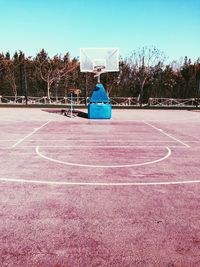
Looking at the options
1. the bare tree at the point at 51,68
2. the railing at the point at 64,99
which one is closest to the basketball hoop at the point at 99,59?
the railing at the point at 64,99

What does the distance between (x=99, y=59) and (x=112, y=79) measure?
93.6 ft

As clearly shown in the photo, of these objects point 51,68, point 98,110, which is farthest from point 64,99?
point 98,110

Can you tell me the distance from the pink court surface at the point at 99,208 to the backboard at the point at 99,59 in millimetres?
14796

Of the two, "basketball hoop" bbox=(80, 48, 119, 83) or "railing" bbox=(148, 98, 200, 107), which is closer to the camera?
"basketball hoop" bbox=(80, 48, 119, 83)

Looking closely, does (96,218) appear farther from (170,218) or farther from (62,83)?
(62,83)

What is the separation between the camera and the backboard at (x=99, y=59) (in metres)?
22.3

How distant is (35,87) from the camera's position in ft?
183

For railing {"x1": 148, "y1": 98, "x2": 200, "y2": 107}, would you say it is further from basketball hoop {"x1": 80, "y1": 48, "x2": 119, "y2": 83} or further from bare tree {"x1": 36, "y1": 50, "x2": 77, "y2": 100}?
basketball hoop {"x1": 80, "y1": 48, "x2": 119, "y2": 83}

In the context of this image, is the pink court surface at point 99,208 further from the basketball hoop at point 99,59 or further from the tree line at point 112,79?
the tree line at point 112,79

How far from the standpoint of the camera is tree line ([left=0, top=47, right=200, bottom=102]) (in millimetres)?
51688

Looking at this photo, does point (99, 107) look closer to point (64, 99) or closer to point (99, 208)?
point (99, 208)

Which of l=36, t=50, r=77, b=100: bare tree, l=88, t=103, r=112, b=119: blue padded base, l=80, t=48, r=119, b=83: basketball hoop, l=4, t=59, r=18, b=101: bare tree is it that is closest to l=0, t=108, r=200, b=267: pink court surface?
l=88, t=103, r=112, b=119: blue padded base

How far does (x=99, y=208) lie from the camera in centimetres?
486

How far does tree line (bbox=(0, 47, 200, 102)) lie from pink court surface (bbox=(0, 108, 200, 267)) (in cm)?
4361
